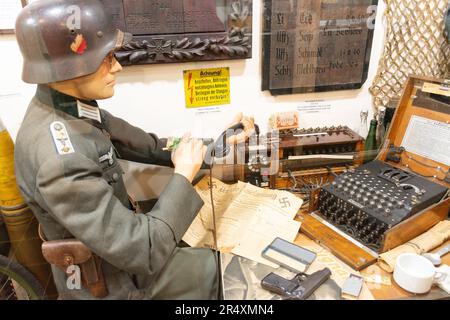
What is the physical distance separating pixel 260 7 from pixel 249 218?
0.79 m

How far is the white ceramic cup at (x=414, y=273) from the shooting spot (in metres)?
0.97

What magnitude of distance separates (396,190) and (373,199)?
0.11 metres

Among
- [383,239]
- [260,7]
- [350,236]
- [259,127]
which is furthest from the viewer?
[259,127]

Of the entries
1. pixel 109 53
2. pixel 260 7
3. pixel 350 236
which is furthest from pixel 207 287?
pixel 260 7

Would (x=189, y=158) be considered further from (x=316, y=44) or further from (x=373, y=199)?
(x=316, y=44)

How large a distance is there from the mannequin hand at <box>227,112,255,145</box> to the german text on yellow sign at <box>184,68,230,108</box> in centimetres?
8

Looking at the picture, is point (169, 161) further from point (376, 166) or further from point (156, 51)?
point (376, 166)

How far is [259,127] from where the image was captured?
5.03 ft

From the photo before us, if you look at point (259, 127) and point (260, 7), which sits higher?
point (260, 7)

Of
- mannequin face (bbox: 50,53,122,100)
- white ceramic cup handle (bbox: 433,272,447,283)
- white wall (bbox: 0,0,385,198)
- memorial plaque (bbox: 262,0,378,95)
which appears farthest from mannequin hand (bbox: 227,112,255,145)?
white ceramic cup handle (bbox: 433,272,447,283)

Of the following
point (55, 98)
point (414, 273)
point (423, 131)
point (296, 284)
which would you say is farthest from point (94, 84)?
point (423, 131)

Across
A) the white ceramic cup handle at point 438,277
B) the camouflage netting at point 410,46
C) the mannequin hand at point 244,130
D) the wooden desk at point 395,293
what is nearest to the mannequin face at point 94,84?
the mannequin hand at point 244,130

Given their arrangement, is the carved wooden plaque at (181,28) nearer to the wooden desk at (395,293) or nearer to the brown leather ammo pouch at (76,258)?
the brown leather ammo pouch at (76,258)
